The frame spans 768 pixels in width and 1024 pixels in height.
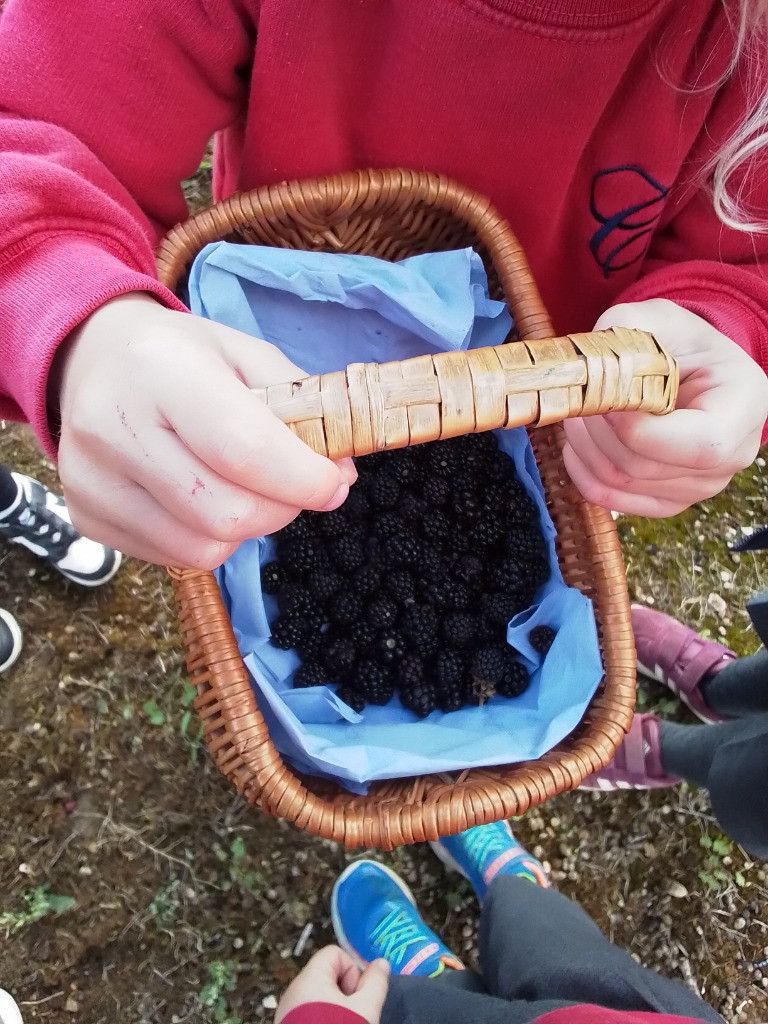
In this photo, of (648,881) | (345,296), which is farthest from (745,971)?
(345,296)

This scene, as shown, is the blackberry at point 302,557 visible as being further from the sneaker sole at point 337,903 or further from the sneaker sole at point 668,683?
the sneaker sole at point 668,683

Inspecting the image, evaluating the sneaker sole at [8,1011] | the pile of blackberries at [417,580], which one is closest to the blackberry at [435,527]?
the pile of blackberries at [417,580]

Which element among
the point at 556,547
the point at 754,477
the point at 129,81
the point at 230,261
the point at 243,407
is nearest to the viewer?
the point at 243,407

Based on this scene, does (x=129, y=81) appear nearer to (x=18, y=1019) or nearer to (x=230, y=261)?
(x=230, y=261)

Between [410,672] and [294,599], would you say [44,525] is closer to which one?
[294,599]

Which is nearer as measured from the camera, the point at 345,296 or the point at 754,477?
the point at 345,296

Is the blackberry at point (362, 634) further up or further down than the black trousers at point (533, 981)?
further up

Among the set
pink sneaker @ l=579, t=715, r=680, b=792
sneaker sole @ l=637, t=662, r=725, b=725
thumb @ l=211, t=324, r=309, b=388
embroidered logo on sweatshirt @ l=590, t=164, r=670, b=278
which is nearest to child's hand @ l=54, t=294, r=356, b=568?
thumb @ l=211, t=324, r=309, b=388
